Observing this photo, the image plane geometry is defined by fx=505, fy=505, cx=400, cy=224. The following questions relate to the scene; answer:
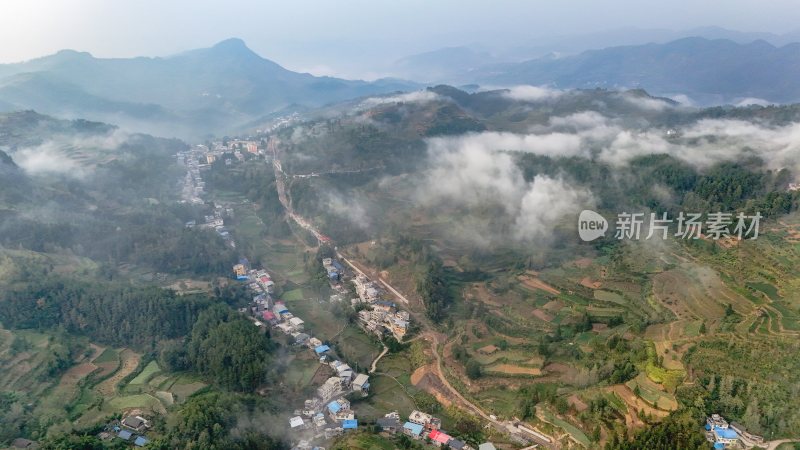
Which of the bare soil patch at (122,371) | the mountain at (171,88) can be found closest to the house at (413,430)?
the bare soil patch at (122,371)

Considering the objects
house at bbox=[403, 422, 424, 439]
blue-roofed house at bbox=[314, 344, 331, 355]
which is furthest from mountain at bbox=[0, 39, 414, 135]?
house at bbox=[403, 422, 424, 439]

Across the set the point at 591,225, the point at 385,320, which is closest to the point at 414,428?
the point at 385,320

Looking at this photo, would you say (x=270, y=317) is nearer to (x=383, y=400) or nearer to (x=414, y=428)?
(x=383, y=400)

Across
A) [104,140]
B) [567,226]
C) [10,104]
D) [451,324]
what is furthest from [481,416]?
[10,104]

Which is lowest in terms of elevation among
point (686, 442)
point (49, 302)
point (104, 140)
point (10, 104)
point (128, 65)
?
point (686, 442)

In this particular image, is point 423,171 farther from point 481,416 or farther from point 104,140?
point 104,140
